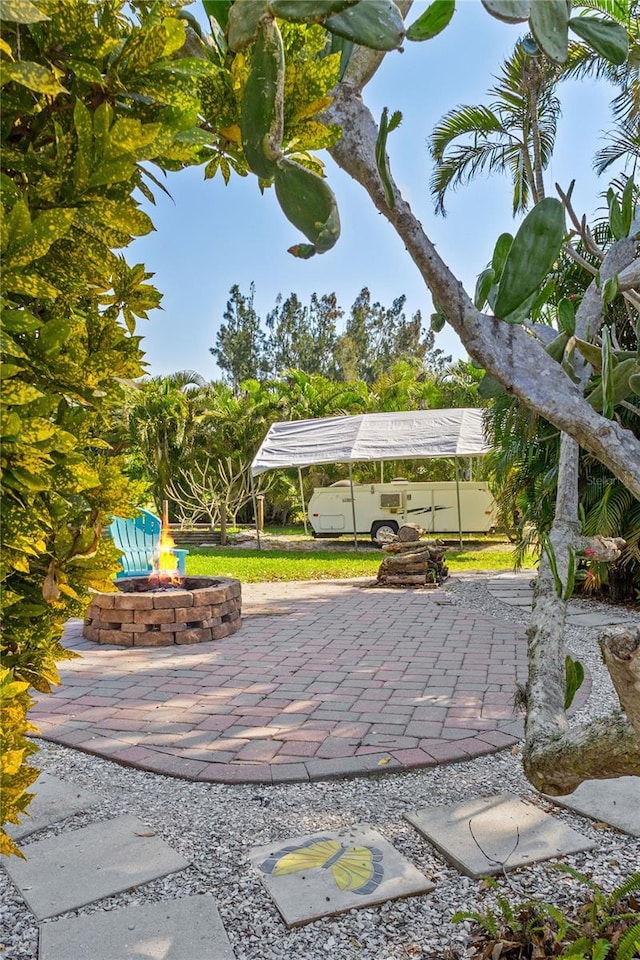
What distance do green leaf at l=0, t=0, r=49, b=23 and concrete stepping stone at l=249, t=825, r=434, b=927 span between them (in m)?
2.31

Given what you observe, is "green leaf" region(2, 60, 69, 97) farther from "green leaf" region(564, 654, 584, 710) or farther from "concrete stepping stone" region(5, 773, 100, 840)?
"concrete stepping stone" region(5, 773, 100, 840)

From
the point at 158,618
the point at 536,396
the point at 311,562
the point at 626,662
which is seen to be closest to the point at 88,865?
the point at 626,662

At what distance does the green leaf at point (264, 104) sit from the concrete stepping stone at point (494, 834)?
2.33 m

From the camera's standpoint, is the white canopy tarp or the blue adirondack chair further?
the white canopy tarp

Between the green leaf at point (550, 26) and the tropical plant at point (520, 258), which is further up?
the green leaf at point (550, 26)

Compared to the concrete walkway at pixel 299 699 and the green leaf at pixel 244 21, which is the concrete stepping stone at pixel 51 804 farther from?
the green leaf at pixel 244 21

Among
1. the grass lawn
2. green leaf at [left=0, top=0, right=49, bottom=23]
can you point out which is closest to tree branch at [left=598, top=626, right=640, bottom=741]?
green leaf at [left=0, top=0, right=49, bottom=23]

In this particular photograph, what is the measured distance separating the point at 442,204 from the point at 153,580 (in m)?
7.03

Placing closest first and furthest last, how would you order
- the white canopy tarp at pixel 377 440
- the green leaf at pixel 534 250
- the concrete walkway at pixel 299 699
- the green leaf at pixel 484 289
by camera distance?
1. the green leaf at pixel 534 250
2. the green leaf at pixel 484 289
3. the concrete walkway at pixel 299 699
4. the white canopy tarp at pixel 377 440

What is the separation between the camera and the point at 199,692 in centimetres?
456

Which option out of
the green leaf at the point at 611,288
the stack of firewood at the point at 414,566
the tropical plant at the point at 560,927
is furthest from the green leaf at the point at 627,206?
the stack of firewood at the point at 414,566

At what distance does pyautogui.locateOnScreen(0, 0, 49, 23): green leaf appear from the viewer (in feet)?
2.35

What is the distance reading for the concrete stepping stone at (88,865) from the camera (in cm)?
220

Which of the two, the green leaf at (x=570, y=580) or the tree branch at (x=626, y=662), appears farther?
the green leaf at (x=570, y=580)
